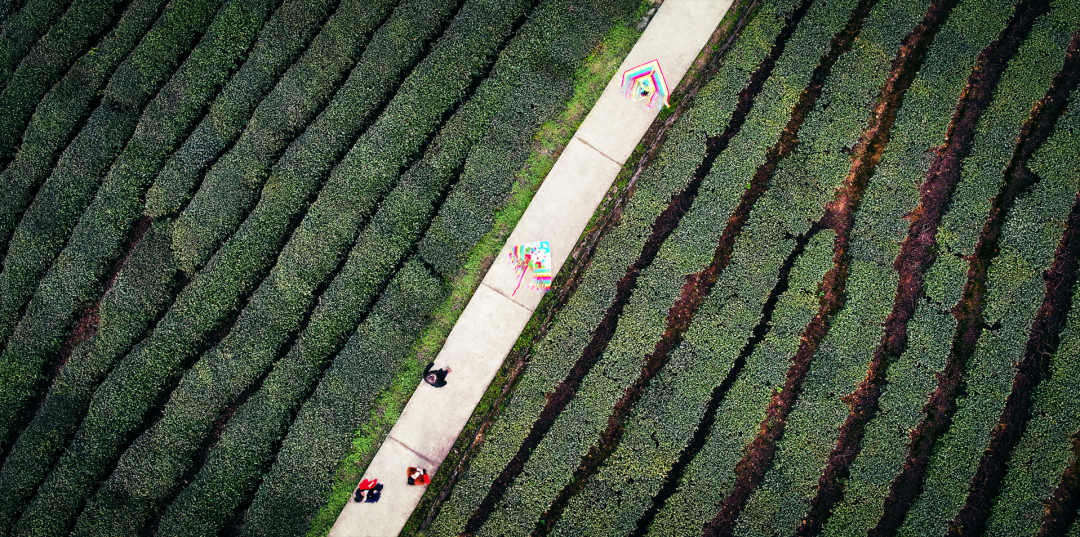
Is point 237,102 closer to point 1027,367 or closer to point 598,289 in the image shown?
point 598,289

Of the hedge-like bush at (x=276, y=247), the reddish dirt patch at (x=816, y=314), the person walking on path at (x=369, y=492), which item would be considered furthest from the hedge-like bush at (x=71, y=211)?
the reddish dirt patch at (x=816, y=314)

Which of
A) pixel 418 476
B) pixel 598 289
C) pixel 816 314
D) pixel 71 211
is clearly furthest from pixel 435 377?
pixel 71 211

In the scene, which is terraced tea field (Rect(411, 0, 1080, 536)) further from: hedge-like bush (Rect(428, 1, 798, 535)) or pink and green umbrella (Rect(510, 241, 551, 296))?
pink and green umbrella (Rect(510, 241, 551, 296))

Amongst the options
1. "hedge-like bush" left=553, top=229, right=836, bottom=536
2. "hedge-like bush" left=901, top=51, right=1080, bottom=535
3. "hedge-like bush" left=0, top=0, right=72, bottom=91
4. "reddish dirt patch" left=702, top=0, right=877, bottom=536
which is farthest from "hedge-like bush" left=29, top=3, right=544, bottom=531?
"hedge-like bush" left=901, top=51, right=1080, bottom=535

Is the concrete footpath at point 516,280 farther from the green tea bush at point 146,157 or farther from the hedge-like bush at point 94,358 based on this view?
the green tea bush at point 146,157

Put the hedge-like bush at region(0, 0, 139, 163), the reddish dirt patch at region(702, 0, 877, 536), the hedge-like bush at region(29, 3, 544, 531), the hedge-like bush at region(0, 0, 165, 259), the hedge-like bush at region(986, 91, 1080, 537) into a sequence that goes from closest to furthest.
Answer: the hedge-like bush at region(986, 91, 1080, 537) < the reddish dirt patch at region(702, 0, 877, 536) < the hedge-like bush at region(29, 3, 544, 531) < the hedge-like bush at region(0, 0, 165, 259) < the hedge-like bush at region(0, 0, 139, 163)

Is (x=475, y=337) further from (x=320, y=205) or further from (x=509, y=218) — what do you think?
(x=320, y=205)
